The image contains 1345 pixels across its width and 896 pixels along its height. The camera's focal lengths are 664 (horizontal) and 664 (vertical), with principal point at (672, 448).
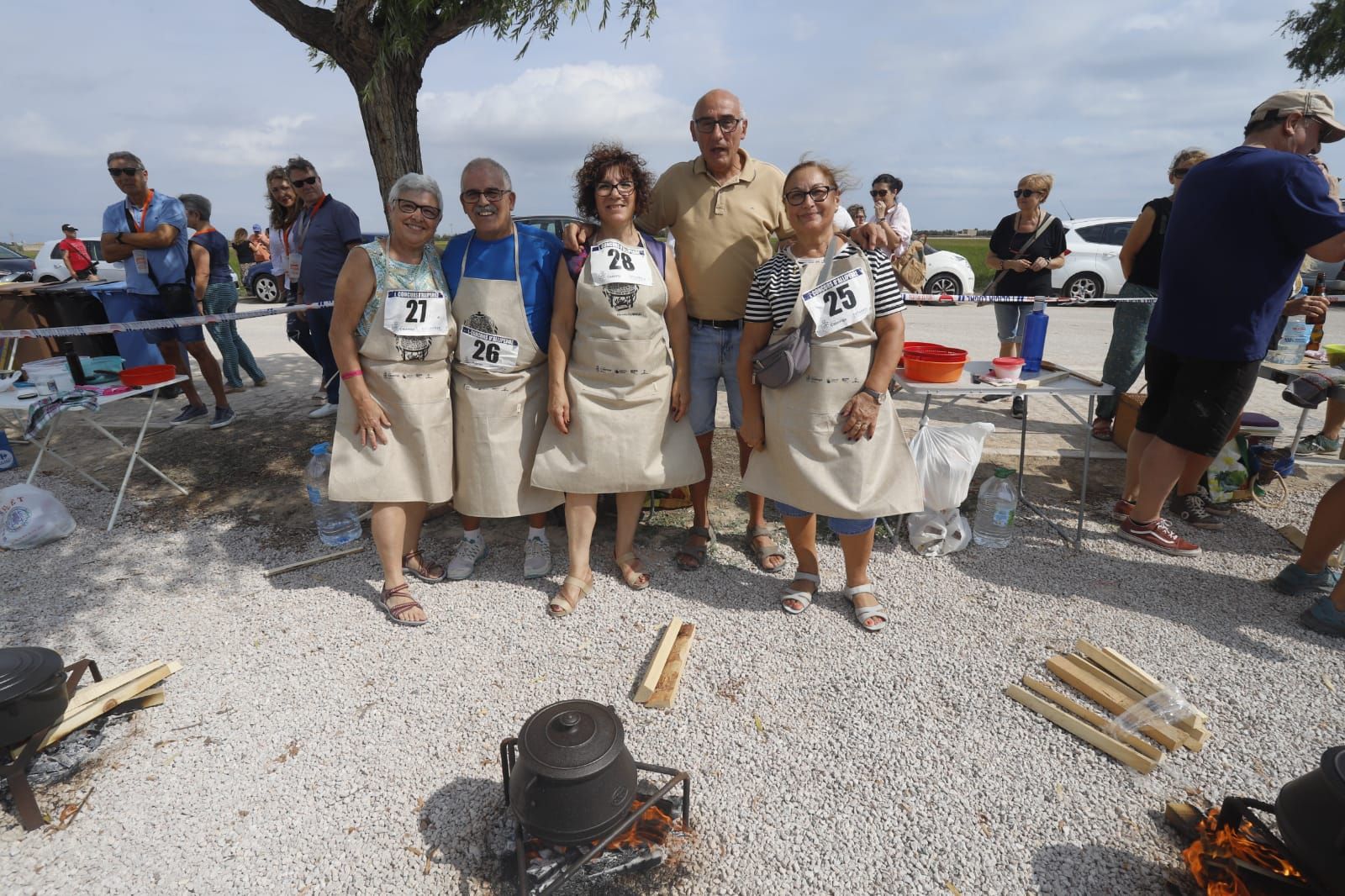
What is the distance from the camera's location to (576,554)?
10.9 feet

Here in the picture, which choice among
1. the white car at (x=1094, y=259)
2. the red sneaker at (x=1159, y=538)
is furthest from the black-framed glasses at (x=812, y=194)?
the white car at (x=1094, y=259)

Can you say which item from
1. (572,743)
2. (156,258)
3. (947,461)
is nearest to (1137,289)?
(947,461)

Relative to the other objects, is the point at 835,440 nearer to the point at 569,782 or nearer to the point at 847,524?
the point at 847,524

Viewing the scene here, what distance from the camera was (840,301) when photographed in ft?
8.60

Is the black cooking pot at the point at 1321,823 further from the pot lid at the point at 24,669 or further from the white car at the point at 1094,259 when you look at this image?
the white car at the point at 1094,259

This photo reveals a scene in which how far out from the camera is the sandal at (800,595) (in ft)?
10.4

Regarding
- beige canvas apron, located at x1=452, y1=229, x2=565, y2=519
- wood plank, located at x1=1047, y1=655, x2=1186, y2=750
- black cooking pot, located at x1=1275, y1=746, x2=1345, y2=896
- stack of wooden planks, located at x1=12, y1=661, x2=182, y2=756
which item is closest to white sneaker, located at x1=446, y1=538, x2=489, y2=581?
beige canvas apron, located at x1=452, y1=229, x2=565, y2=519

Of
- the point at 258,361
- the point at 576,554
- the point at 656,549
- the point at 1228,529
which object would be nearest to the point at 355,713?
the point at 576,554

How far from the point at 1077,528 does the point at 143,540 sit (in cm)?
549

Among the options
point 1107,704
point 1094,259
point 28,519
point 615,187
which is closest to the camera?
point 1107,704

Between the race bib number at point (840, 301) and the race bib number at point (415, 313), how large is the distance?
1.59 m

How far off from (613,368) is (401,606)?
1511 millimetres

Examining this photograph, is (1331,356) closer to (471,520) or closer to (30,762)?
(471,520)

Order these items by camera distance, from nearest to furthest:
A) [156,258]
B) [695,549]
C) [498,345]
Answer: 1. [498,345]
2. [695,549]
3. [156,258]
